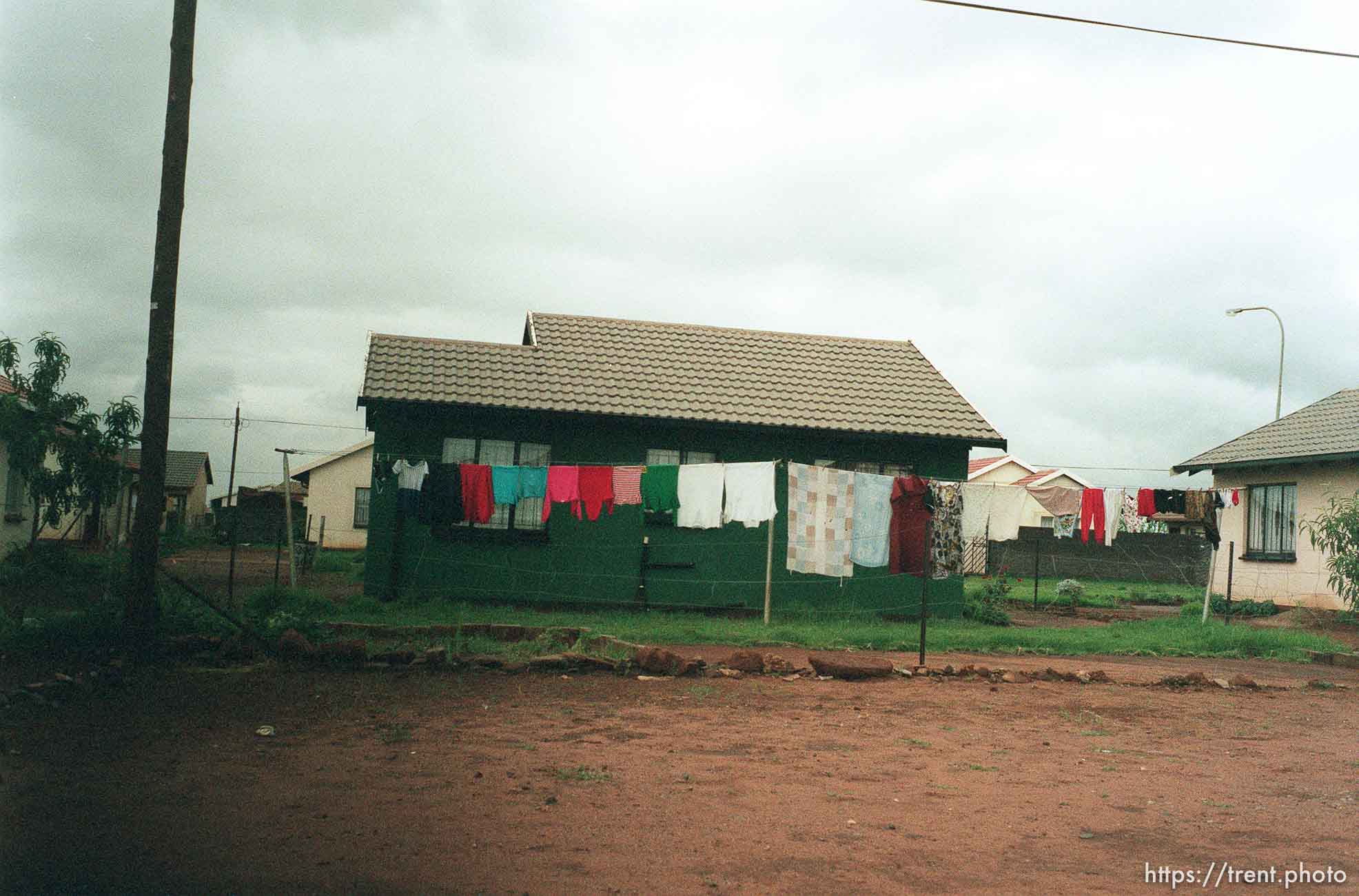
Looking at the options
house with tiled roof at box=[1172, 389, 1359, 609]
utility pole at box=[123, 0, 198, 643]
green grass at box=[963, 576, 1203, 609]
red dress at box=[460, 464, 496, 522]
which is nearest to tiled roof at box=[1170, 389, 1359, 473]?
house with tiled roof at box=[1172, 389, 1359, 609]

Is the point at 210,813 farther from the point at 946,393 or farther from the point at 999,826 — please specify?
the point at 946,393

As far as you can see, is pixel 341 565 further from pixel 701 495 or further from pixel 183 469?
pixel 183 469

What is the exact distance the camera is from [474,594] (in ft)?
53.6

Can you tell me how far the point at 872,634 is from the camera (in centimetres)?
1416

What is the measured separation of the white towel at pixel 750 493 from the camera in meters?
14.7

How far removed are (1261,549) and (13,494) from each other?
27.8 metres

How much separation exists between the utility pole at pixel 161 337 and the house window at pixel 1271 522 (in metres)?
21.0

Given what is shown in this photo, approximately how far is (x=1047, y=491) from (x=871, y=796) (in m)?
12.3

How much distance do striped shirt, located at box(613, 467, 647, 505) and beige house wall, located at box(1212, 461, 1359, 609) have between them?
13.8 meters

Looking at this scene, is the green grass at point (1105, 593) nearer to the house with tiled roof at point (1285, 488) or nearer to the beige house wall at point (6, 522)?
the house with tiled roof at point (1285, 488)

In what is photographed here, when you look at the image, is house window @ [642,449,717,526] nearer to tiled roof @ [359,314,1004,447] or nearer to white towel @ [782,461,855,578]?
tiled roof @ [359,314,1004,447]

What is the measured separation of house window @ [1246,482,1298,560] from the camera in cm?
2136

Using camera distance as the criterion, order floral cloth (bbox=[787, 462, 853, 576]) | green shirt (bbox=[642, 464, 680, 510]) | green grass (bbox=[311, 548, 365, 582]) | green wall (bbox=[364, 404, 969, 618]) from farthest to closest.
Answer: green grass (bbox=[311, 548, 365, 582])
green wall (bbox=[364, 404, 969, 618])
green shirt (bbox=[642, 464, 680, 510])
floral cloth (bbox=[787, 462, 853, 576])

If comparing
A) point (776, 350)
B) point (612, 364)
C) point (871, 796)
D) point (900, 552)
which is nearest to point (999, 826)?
point (871, 796)
